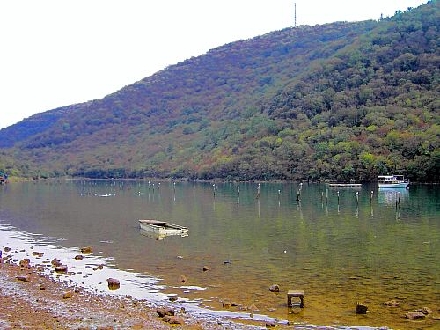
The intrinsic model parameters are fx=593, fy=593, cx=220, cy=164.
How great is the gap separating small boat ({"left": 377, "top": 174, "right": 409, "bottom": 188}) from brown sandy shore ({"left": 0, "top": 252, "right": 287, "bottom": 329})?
99745 mm

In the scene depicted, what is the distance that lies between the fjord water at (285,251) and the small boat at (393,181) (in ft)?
108

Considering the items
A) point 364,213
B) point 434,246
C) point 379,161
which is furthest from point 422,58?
point 434,246

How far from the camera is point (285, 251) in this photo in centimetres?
4475

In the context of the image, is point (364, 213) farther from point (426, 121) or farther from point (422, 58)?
point (422, 58)

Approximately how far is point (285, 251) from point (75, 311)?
2185 cm

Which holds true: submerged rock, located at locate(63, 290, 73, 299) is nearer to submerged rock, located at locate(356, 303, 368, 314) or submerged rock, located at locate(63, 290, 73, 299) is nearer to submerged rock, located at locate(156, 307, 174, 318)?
submerged rock, located at locate(156, 307, 174, 318)

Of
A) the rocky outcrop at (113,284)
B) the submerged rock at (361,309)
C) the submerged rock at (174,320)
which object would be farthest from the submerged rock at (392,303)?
the rocky outcrop at (113,284)

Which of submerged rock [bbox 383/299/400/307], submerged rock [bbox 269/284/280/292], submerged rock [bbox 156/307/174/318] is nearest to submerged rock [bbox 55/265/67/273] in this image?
submerged rock [bbox 156/307/174/318]

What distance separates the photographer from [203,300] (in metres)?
29.3

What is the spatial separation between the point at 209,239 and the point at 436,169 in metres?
82.2

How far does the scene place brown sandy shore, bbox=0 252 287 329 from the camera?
23.8m

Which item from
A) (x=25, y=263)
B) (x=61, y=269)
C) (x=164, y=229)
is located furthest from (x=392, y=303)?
(x=164, y=229)

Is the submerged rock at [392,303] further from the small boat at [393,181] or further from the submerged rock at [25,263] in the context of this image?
the small boat at [393,181]

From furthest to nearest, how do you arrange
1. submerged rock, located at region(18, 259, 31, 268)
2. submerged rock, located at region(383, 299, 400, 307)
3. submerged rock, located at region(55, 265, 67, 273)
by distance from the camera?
submerged rock, located at region(18, 259, 31, 268) → submerged rock, located at region(55, 265, 67, 273) → submerged rock, located at region(383, 299, 400, 307)
